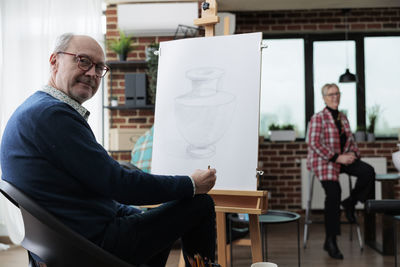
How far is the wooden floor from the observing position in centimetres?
304

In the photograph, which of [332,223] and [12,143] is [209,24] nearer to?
[12,143]

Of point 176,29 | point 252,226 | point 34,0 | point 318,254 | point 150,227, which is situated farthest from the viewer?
point 176,29

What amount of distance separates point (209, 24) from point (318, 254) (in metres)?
2.17

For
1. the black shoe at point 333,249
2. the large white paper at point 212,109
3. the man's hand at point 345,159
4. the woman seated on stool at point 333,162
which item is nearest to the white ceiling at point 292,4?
the woman seated on stool at point 333,162

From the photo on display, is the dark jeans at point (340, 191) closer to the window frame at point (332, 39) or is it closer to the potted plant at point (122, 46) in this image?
the window frame at point (332, 39)

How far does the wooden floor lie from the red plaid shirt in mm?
A: 646

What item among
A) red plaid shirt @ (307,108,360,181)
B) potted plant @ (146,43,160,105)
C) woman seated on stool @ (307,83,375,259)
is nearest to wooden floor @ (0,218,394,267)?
woman seated on stool @ (307,83,375,259)

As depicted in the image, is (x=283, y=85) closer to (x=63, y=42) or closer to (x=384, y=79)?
(x=384, y=79)

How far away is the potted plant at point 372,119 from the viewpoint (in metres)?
4.86

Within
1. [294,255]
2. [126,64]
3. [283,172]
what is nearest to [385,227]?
[294,255]

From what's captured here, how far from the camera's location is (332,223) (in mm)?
3336

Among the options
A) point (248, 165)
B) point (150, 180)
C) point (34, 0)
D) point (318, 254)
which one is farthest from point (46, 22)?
point (318, 254)

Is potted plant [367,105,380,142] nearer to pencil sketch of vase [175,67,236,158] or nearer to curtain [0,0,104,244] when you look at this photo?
curtain [0,0,104,244]

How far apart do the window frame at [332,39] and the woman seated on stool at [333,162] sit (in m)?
1.57
